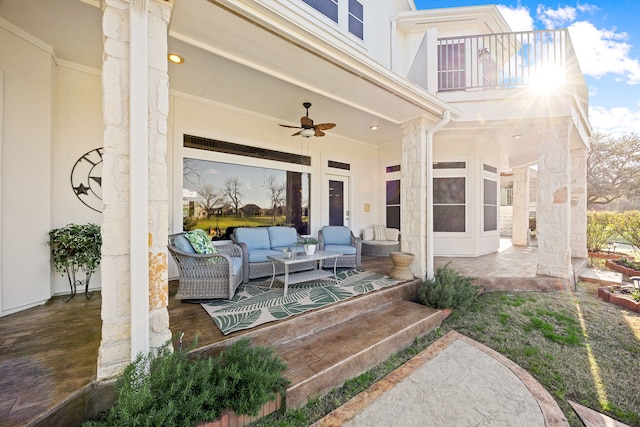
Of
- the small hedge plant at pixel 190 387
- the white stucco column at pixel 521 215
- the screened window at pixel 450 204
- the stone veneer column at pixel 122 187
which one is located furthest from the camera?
the white stucco column at pixel 521 215

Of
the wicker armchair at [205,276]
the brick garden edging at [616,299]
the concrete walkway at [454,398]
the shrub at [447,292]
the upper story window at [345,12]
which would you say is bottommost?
the concrete walkway at [454,398]

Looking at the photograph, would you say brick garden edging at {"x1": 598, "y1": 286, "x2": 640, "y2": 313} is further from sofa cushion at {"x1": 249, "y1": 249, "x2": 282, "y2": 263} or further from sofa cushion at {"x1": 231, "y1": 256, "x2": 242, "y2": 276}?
sofa cushion at {"x1": 231, "y1": 256, "x2": 242, "y2": 276}

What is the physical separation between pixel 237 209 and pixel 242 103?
1.95 metres

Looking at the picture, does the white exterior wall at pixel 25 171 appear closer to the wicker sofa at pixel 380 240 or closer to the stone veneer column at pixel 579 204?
the wicker sofa at pixel 380 240

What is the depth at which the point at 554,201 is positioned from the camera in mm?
4414

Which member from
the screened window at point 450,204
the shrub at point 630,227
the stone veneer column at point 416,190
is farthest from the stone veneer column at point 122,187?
the shrub at point 630,227

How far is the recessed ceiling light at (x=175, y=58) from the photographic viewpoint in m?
2.92

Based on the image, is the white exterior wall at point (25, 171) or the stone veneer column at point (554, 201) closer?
the white exterior wall at point (25, 171)

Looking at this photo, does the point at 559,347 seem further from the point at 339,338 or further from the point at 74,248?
the point at 74,248

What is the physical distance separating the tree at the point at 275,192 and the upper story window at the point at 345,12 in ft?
10.4

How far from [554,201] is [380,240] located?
358 cm

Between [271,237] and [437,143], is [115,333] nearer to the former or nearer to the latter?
[271,237]

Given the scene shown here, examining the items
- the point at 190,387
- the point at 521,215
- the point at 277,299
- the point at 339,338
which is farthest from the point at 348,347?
the point at 521,215

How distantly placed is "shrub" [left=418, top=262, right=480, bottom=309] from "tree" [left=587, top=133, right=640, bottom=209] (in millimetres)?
14574
